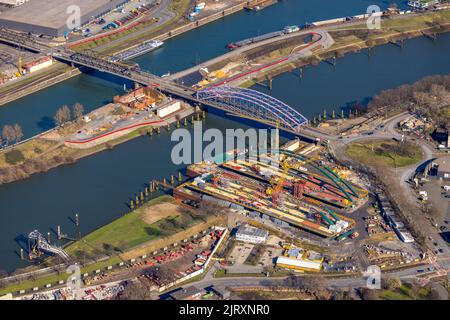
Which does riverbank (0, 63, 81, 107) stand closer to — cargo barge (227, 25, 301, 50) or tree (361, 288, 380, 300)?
cargo barge (227, 25, 301, 50)

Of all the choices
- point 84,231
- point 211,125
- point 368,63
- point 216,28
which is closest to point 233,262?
point 84,231

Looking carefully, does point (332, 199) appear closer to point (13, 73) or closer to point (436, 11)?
point (13, 73)

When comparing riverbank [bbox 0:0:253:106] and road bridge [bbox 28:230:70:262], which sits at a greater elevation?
riverbank [bbox 0:0:253:106]

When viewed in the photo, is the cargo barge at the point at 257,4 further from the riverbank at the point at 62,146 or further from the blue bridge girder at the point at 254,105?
the riverbank at the point at 62,146

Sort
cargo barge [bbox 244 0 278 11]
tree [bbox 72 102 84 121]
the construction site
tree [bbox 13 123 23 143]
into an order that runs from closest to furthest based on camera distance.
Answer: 1. the construction site
2. tree [bbox 13 123 23 143]
3. tree [bbox 72 102 84 121]
4. cargo barge [bbox 244 0 278 11]

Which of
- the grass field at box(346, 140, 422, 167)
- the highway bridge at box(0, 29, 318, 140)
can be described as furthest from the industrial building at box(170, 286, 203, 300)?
the highway bridge at box(0, 29, 318, 140)

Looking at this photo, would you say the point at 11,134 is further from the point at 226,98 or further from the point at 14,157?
the point at 226,98

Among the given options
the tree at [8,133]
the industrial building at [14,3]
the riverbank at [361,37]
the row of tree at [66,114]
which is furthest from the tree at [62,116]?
the industrial building at [14,3]
